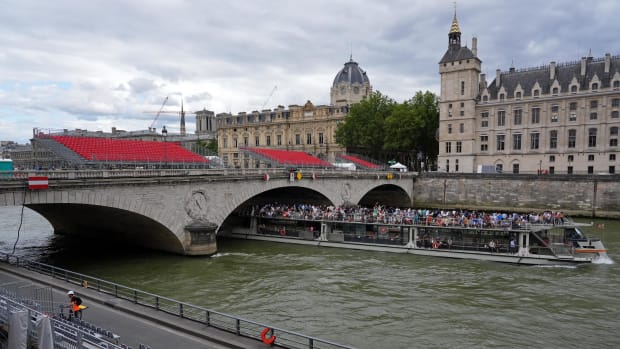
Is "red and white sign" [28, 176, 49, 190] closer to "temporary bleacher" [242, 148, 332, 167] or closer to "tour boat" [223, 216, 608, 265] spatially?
"tour boat" [223, 216, 608, 265]

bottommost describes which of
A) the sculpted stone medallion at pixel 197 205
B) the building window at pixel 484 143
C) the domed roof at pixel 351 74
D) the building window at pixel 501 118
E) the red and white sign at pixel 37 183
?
the sculpted stone medallion at pixel 197 205

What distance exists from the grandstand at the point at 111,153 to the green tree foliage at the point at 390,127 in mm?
38213

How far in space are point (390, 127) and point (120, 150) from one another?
158ft

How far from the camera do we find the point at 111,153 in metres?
38.3

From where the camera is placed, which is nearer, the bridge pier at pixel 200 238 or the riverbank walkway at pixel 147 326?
the riverbank walkway at pixel 147 326

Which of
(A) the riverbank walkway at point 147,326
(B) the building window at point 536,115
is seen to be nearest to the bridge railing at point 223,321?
(A) the riverbank walkway at point 147,326

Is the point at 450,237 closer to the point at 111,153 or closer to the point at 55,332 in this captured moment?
the point at 55,332

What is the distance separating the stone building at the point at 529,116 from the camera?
62.7 meters

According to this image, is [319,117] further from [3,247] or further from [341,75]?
[3,247]

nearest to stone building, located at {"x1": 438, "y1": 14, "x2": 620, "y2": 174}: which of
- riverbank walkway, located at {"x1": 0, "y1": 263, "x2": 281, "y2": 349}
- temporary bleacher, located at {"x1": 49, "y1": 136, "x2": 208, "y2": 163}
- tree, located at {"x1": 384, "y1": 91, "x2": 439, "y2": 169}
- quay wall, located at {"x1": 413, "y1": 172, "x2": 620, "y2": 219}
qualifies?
tree, located at {"x1": 384, "y1": 91, "x2": 439, "y2": 169}

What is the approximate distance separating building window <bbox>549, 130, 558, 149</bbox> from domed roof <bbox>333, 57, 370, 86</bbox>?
59.0 m

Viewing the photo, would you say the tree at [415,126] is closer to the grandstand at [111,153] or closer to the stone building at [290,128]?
the stone building at [290,128]

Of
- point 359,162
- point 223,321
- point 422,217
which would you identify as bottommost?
point 223,321

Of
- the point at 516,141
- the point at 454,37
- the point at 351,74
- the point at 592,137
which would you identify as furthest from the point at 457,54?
the point at 351,74
